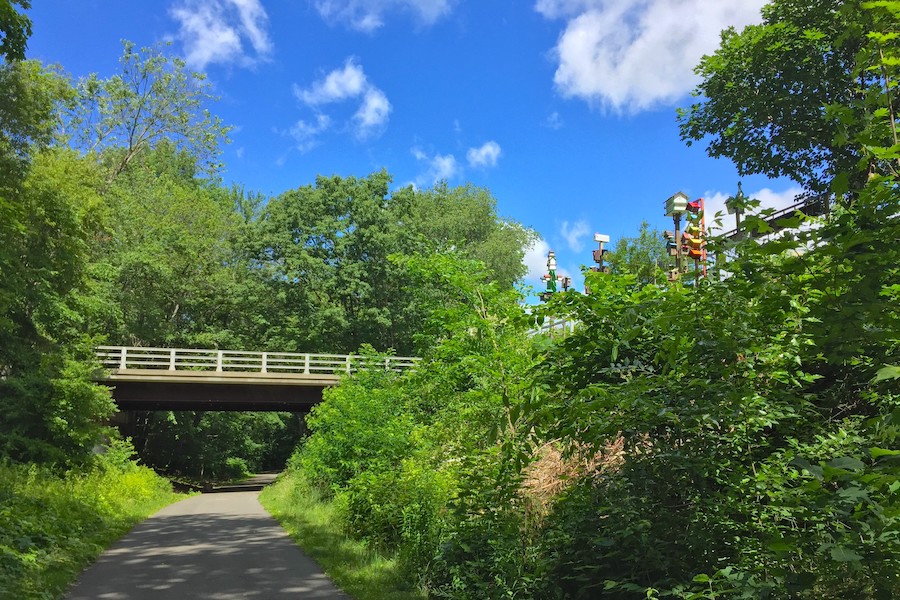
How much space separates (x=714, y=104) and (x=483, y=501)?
22783 millimetres

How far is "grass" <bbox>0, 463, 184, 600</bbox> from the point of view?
8.23 m

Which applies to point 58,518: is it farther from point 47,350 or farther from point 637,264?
point 637,264

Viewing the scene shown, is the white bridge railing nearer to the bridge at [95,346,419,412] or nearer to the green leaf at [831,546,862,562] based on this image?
the bridge at [95,346,419,412]

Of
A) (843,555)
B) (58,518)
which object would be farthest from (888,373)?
(58,518)

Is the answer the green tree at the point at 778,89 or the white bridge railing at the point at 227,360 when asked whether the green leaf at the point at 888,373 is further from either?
the green tree at the point at 778,89

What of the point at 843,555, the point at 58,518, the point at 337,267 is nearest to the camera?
the point at 843,555

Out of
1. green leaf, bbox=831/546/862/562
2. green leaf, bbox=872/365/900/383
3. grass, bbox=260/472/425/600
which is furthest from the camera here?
grass, bbox=260/472/425/600

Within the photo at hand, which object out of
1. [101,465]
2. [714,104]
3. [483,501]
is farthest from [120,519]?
[714,104]

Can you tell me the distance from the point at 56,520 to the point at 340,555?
5880 mm

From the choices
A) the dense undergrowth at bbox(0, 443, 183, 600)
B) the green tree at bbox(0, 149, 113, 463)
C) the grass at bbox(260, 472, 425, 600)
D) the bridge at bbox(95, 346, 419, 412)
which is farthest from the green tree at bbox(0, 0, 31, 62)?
the bridge at bbox(95, 346, 419, 412)

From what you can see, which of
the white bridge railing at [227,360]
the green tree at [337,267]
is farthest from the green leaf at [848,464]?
the green tree at [337,267]

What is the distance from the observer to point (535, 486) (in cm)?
743

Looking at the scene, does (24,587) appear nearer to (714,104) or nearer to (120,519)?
(120,519)

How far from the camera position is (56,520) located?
1168 centimetres
